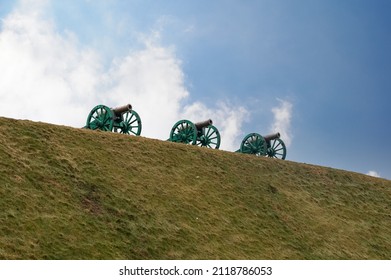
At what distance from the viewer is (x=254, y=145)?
4706 centimetres

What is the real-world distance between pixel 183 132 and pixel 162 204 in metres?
16.1

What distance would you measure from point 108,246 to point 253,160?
2097cm

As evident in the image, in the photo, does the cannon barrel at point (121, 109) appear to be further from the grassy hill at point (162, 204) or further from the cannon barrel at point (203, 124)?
the cannon barrel at point (203, 124)

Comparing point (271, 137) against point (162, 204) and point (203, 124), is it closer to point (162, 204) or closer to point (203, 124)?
point (203, 124)

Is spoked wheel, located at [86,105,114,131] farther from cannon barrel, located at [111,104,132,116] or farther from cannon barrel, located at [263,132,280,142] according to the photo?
cannon barrel, located at [263,132,280,142]

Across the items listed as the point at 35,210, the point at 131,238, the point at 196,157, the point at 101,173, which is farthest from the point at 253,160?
the point at 35,210

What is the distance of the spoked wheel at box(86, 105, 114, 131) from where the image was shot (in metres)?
39.6

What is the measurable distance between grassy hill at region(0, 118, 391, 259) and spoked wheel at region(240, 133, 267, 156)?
5177mm

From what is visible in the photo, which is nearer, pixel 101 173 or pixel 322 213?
pixel 101 173

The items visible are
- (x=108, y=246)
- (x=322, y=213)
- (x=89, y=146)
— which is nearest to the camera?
(x=108, y=246)

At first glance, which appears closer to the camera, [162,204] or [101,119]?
[162,204]

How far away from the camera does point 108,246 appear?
858 inches

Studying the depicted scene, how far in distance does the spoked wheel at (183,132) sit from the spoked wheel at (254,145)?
20.7 feet
